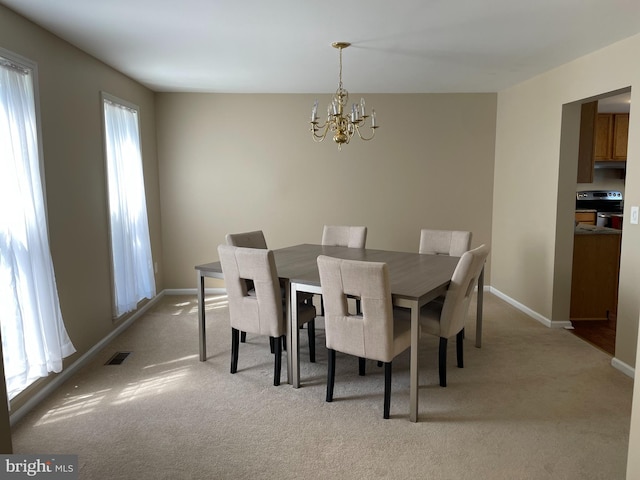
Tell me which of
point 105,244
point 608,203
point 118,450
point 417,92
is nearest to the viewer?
point 118,450

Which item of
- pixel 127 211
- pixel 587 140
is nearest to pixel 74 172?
pixel 127 211

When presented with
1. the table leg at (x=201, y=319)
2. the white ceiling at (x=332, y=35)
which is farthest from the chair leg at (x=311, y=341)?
the white ceiling at (x=332, y=35)

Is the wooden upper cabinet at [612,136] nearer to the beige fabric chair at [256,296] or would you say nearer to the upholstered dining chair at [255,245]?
the upholstered dining chair at [255,245]

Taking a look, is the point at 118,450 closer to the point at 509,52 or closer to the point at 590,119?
the point at 509,52

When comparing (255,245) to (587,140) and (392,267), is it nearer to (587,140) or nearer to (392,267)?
(392,267)

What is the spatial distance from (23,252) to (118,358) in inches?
51.0

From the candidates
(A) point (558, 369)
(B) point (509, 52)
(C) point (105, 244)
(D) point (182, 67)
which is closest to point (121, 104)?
(D) point (182, 67)

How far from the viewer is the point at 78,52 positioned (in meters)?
3.54

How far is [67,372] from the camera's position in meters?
3.27

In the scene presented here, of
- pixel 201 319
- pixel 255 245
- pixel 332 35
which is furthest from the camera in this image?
pixel 255 245

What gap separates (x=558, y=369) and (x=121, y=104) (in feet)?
14.5

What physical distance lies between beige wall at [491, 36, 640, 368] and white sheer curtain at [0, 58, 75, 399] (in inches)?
157

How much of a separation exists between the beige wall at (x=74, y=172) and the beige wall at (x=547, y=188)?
13.4 ft

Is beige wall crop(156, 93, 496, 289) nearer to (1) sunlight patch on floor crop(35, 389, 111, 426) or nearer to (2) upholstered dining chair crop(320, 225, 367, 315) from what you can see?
(2) upholstered dining chair crop(320, 225, 367, 315)
